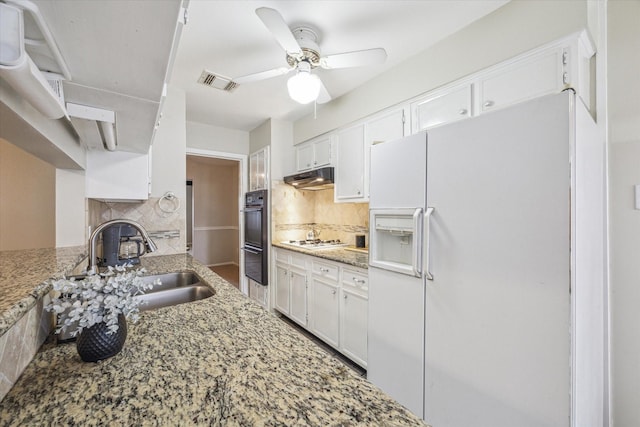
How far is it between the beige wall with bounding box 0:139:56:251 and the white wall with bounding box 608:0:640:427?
11.5 feet

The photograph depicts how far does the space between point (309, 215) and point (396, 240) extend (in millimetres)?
2116

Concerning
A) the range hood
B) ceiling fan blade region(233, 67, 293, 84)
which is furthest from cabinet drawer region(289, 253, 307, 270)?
ceiling fan blade region(233, 67, 293, 84)

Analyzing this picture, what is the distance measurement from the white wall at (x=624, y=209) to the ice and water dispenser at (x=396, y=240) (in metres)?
0.99

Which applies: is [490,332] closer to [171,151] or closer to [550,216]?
[550,216]

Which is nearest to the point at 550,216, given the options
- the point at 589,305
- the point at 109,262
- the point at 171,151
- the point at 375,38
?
the point at 589,305

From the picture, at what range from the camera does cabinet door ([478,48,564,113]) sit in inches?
55.8

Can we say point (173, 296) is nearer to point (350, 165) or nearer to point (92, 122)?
point (92, 122)

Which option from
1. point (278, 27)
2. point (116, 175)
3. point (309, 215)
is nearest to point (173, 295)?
point (116, 175)

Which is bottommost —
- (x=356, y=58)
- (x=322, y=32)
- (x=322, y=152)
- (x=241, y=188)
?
(x=241, y=188)

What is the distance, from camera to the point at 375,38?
1.92m

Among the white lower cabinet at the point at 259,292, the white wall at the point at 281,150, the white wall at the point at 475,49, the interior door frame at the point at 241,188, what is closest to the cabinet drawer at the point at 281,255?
the white lower cabinet at the point at 259,292

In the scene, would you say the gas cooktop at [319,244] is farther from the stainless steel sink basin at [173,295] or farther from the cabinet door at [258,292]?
the stainless steel sink basin at [173,295]

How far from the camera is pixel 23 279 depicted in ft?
2.68

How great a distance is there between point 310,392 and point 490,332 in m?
1.00
